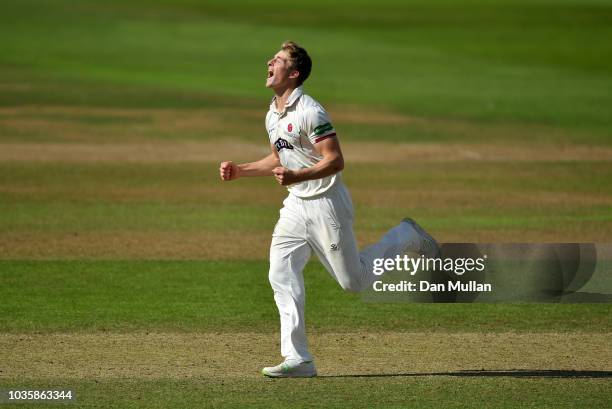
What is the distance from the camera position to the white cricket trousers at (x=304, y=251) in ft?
29.4

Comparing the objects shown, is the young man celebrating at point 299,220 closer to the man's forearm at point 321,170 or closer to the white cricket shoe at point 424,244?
the man's forearm at point 321,170

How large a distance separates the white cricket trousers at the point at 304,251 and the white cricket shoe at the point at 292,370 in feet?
0.16

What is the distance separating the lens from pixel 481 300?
40.8ft

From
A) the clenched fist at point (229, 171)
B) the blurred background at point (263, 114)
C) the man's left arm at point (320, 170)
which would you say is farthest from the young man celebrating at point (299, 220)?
the blurred background at point (263, 114)

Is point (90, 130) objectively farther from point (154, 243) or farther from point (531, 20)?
point (531, 20)

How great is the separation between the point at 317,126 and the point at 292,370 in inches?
65.0

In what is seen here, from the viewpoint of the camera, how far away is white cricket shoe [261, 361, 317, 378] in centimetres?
888

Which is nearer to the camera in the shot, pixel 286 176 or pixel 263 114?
pixel 286 176

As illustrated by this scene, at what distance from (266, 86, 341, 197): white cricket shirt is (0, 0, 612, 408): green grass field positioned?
1328 millimetres

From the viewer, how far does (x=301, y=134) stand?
29.3 ft

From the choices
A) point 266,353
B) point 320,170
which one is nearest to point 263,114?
point 266,353

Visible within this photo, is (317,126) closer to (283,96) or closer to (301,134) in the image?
(301,134)

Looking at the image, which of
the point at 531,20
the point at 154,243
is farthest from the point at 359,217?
the point at 531,20

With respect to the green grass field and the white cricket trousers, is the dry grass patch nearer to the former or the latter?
the green grass field
